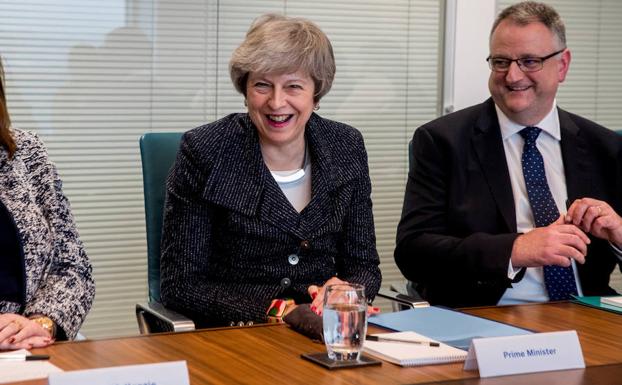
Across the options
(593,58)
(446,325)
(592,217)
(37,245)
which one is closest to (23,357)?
(37,245)

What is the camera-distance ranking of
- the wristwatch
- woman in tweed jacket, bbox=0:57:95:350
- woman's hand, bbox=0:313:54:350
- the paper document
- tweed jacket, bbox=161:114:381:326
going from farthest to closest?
tweed jacket, bbox=161:114:381:326
woman in tweed jacket, bbox=0:57:95:350
the wristwatch
woman's hand, bbox=0:313:54:350
the paper document

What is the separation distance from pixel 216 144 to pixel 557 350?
123 centimetres

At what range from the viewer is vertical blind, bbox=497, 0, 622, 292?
4.91 metres

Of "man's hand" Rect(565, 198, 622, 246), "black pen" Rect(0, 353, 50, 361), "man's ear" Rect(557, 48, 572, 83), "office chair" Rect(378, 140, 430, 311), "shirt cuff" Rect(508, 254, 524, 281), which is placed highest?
"man's ear" Rect(557, 48, 572, 83)

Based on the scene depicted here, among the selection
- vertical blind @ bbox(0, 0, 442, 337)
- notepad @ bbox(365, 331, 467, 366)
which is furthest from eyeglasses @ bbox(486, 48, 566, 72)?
notepad @ bbox(365, 331, 467, 366)

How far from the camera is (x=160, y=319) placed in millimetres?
2730

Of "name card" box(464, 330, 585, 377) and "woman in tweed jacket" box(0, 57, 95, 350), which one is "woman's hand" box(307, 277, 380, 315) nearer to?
"name card" box(464, 330, 585, 377)

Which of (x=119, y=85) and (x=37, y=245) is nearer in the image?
(x=37, y=245)

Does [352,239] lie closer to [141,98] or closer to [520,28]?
[520,28]

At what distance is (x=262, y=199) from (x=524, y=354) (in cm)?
107

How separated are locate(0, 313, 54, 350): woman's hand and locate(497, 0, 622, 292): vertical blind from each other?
3354 millimetres

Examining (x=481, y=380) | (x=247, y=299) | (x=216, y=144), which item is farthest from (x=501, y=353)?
(x=216, y=144)

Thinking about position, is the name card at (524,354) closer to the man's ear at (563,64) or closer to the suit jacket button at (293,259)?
the suit jacket button at (293,259)

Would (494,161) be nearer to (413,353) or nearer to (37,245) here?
(413,353)
